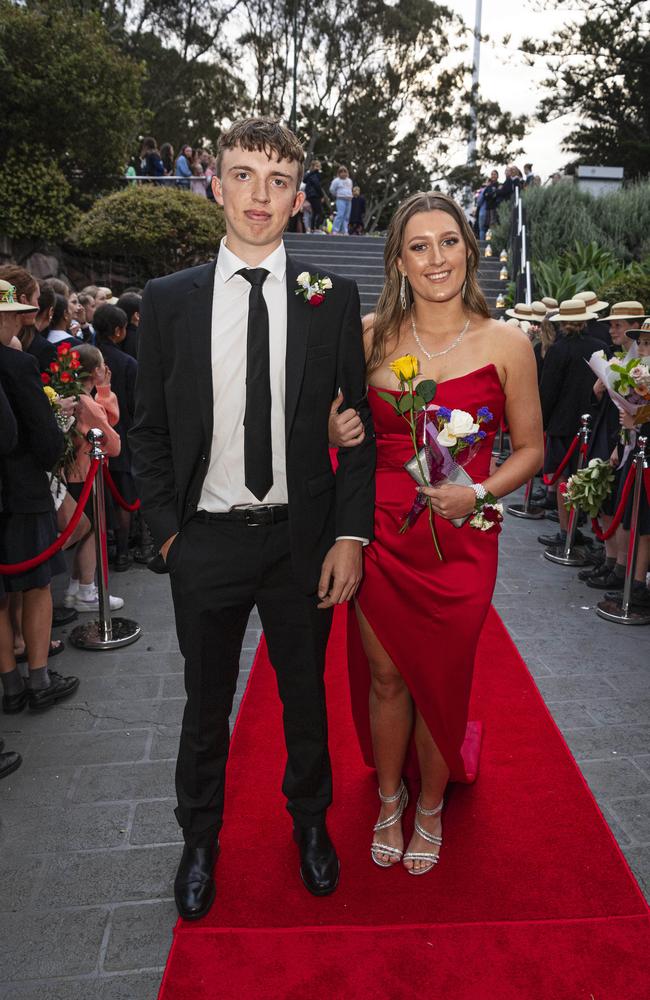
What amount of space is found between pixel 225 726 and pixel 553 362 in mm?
5787

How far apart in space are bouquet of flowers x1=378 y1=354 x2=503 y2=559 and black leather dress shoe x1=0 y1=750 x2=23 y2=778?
2.16 metres

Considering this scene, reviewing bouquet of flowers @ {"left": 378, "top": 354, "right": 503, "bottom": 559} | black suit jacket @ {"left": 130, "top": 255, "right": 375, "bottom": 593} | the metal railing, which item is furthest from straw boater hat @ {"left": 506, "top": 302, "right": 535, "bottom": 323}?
black suit jacket @ {"left": 130, "top": 255, "right": 375, "bottom": 593}

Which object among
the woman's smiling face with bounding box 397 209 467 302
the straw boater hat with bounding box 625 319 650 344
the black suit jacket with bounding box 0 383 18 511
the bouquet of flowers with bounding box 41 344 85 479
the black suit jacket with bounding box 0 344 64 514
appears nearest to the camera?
the woman's smiling face with bounding box 397 209 467 302

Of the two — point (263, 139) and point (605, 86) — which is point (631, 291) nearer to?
point (263, 139)

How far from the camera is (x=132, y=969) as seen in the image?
2.48 m

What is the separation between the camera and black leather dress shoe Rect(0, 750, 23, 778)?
139 inches

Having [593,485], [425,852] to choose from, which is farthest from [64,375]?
[593,485]

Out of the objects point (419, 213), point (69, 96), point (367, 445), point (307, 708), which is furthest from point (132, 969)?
point (69, 96)

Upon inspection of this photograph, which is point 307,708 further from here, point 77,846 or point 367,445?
point 77,846

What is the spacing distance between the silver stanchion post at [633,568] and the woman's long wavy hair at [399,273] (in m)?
2.98

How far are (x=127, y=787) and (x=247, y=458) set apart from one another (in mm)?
1823

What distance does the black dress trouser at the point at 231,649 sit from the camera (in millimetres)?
2502

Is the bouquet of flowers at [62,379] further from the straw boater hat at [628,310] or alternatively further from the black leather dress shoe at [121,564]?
the straw boater hat at [628,310]

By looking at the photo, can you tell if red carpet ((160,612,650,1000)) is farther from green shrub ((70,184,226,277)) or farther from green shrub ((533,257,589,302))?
green shrub ((70,184,226,277))
